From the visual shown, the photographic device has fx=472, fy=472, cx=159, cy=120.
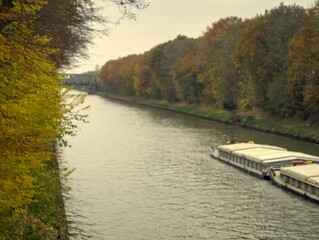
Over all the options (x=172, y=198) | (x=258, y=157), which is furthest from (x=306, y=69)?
(x=172, y=198)

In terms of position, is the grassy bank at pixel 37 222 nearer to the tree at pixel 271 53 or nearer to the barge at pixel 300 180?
the barge at pixel 300 180

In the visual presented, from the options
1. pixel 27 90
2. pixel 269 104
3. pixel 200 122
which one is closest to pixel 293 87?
pixel 269 104

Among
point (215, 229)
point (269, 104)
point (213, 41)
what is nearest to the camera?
point (215, 229)

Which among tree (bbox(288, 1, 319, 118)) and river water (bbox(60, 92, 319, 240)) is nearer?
river water (bbox(60, 92, 319, 240))

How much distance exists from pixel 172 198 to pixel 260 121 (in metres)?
50.0

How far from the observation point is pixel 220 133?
259 feet

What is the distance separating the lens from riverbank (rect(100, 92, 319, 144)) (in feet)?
228

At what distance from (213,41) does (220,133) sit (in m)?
39.8

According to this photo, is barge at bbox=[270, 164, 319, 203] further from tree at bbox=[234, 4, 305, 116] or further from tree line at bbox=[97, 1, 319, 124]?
tree at bbox=[234, 4, 305, 116]

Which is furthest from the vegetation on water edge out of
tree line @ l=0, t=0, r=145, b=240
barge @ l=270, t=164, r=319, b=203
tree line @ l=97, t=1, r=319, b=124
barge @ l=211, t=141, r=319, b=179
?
tree line @ l=0, t=0, r=145, b=240

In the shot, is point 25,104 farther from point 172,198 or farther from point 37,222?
point 172,198

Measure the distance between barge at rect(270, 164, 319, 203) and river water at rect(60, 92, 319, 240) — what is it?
0.84 m

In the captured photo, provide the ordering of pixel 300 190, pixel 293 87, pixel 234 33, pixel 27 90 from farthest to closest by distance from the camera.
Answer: pixel 234 33
pixel 293 87
pixel 300 190
pixel 27 90

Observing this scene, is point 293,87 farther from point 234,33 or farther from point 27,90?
point 27,90
